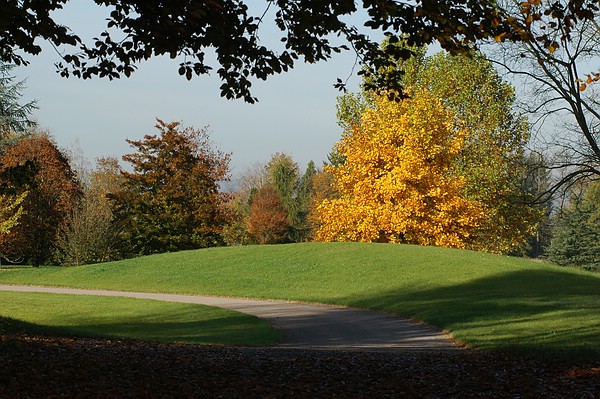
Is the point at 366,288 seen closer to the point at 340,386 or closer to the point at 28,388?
the point at 340,386

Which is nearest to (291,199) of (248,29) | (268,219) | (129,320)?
(268,219)

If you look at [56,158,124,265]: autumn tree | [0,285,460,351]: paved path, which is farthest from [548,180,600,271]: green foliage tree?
[0,285,460,351]: paved path

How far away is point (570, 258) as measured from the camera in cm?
5909

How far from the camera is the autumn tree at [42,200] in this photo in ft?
141

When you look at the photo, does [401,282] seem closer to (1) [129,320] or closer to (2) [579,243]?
(1) [129,320]

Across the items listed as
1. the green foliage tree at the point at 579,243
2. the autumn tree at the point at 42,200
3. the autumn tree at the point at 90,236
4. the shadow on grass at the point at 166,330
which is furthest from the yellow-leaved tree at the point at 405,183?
the green foliage tree at the point at 579,243

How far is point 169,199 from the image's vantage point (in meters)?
42.3

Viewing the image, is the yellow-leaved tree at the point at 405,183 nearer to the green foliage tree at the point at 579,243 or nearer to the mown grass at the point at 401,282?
the mown grass at the point at 401,282

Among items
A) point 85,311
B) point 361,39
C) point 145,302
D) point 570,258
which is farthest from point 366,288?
point 570,258

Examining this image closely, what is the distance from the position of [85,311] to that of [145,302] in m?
2.59

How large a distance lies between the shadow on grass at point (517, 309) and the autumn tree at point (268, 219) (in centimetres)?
3630

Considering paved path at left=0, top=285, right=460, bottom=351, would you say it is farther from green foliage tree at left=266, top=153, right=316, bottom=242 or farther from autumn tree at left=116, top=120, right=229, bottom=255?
green foliage tree at left=266, top=153, right=316, bottom=242

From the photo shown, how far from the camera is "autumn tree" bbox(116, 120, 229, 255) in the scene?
4231 cm

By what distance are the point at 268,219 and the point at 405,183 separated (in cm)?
3089
